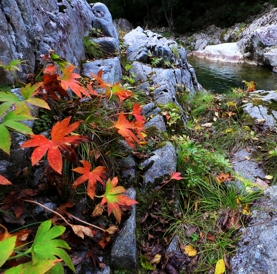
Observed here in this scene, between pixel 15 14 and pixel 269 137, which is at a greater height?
pixel 15 14

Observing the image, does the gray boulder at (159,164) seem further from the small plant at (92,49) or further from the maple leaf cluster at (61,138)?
the small plant at (92,49)

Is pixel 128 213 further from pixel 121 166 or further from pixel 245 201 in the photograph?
pixel 245 201

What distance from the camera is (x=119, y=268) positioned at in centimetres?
146

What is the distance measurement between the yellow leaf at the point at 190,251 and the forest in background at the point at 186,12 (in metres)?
22.6

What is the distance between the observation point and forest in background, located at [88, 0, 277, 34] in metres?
20.4

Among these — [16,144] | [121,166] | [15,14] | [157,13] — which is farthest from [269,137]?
[157,13]

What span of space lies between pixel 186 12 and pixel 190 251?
92.2 ft

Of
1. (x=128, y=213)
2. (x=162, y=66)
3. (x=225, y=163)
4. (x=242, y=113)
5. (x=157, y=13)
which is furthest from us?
(x=157, y=13)

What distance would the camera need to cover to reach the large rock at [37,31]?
178 cm

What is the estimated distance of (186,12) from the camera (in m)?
25.3

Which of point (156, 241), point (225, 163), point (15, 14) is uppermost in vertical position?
point (15, 14)

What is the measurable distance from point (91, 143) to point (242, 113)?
261 centimetres

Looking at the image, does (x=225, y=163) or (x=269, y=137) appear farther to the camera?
(x=269, y=137)

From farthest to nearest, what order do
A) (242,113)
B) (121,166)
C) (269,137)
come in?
1. (242,113)
2. (269,137)
3. (121,166)
